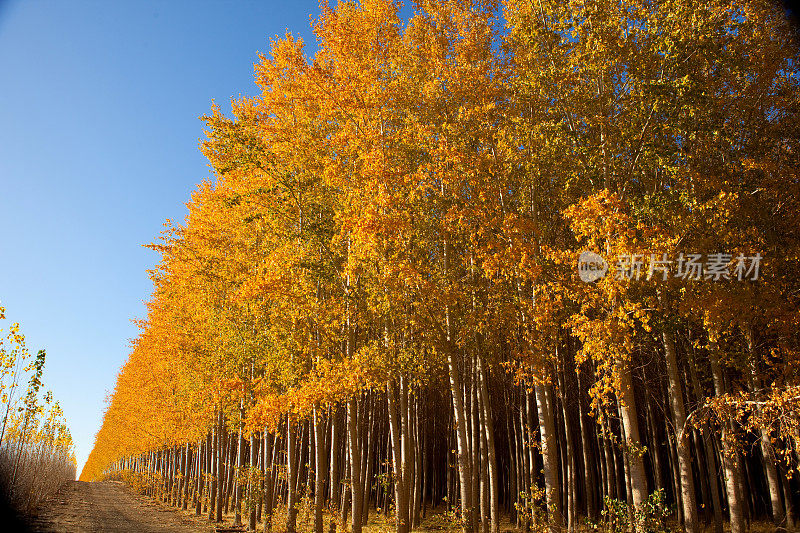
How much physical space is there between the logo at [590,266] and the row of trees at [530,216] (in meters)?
0.18

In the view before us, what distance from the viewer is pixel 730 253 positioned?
10031 millimetres

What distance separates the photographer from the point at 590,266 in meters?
9.59

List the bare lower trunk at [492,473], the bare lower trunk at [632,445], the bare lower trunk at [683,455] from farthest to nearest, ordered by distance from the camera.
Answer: the bare lower trunk at [492,473], the bare lower trunk at [683,455], the bare lower trunk at [632,445]

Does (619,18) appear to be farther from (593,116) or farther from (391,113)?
(391,113)

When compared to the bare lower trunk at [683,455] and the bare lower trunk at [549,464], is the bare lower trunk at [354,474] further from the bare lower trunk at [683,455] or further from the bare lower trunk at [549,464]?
the bare lower trunk at [683,455]

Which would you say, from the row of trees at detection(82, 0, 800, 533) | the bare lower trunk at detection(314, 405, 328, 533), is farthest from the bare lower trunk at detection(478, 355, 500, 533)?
the bare lower trunk at detection(314, 405, 328, 533)

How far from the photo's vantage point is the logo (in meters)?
9.43

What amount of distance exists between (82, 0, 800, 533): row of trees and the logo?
18 cm

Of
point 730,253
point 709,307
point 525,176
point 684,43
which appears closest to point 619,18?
point 684,43

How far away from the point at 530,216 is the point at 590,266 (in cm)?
281

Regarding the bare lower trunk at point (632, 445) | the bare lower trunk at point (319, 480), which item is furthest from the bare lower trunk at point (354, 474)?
the bare lower trunk at point (632, 445)

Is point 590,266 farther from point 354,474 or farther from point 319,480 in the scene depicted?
point 319,480

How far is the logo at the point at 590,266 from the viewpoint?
943cm

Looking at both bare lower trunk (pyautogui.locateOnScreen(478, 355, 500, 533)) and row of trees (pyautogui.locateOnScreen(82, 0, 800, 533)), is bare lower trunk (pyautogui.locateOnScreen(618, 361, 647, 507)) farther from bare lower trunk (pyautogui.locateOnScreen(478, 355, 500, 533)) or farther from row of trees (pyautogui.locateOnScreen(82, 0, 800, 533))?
bare lower trunk (pyautogui.locateOnScreen(478, 355, 500, 533))
